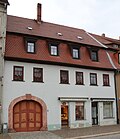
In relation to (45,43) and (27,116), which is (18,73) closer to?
(27,116)

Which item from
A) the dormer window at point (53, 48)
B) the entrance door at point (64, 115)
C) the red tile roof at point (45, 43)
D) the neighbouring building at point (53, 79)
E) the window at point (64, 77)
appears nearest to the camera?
the neighbouring building at point (53, 79)

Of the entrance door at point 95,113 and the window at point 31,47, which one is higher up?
the window at point 31,47

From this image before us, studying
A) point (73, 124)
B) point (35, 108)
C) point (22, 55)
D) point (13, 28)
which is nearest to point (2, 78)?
point (22, 55)

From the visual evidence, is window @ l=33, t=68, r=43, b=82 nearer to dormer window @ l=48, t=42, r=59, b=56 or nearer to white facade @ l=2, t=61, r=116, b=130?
white facade @ l=2, t=61, r=116, b=130

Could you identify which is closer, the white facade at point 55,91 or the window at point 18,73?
the white facade at point 55,91

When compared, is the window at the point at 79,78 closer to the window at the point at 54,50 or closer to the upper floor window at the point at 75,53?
the upper floor window at the point at 75,53

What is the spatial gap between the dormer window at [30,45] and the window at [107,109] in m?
9.96

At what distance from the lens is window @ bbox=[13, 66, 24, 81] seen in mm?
21500

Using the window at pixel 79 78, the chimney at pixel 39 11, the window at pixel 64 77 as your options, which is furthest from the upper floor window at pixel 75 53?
the chimney at pixel 39 11

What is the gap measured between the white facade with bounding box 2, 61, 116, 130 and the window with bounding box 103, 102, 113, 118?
0.34 metres

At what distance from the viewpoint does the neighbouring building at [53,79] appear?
848 inches

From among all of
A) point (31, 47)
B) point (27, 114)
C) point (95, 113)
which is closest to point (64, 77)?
point (31, 47)

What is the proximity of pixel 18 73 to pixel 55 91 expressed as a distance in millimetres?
3977

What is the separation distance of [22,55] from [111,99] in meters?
11.2
